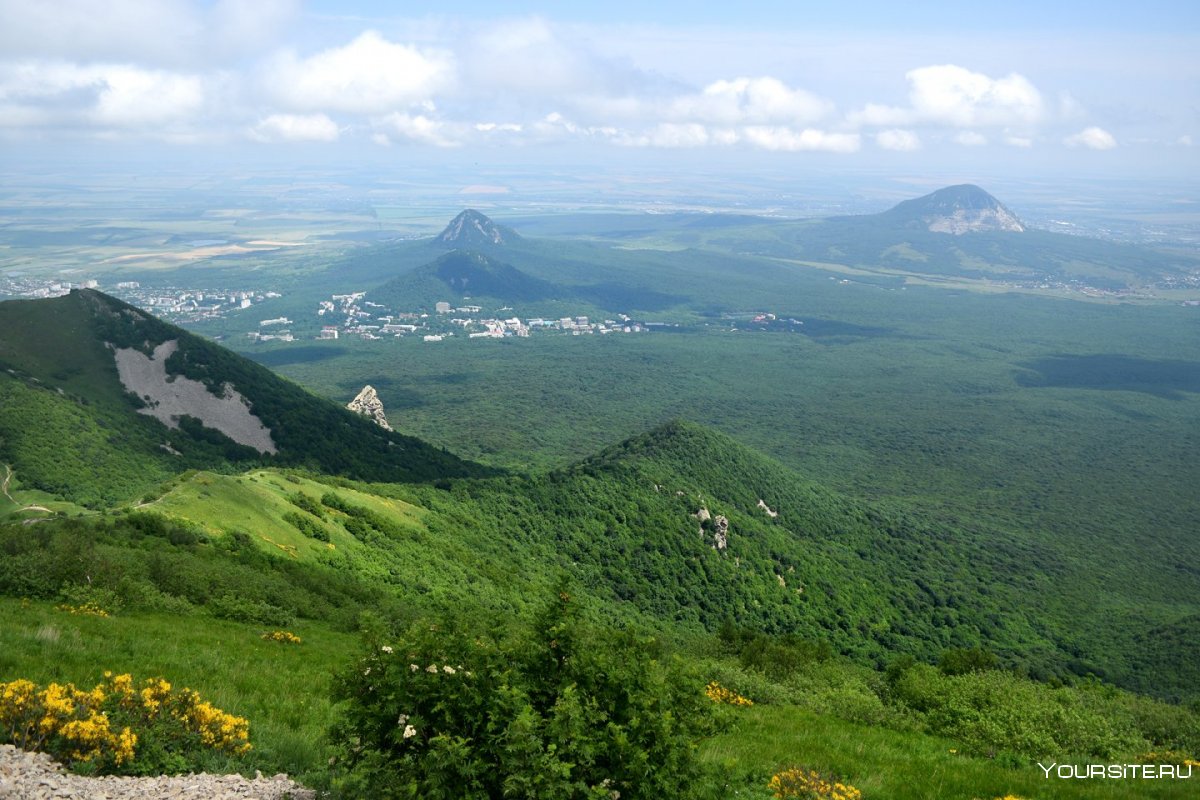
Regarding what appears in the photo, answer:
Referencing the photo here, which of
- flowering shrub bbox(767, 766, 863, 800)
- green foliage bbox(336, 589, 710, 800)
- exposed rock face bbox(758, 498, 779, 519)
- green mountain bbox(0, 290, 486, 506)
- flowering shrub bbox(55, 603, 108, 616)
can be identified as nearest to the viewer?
green foliage bbox(336, 589, 710, 800)

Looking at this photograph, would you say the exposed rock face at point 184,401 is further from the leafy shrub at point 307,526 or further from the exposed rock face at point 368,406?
the leafy shrub at point 307,526

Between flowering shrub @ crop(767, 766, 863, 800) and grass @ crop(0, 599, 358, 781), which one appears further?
flowering shrub @ crop(767, 766, 863, 800)

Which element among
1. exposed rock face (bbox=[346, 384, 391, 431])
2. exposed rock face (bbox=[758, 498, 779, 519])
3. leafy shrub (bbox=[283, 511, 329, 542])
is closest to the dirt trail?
leafy shrub (bbox=[283, 511, 329, 542])

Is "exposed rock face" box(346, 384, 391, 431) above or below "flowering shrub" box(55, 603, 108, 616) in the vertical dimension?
below

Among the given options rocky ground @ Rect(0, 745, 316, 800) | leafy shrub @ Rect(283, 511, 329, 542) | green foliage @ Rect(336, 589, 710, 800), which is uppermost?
green foliage @ Rect(336, 589, 710, 800)

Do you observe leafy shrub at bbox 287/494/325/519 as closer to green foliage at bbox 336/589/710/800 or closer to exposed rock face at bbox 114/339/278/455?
exposed rock face at bbox 114/339/278/455

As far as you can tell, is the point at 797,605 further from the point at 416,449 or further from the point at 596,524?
the point at 416,449

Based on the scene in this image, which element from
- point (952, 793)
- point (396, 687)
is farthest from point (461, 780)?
point (952, 793)

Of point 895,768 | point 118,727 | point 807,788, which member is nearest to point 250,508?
point 118,727
